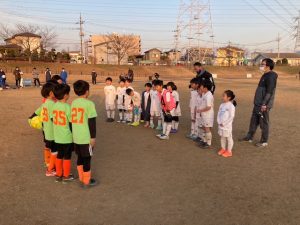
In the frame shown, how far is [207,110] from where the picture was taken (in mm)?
6879

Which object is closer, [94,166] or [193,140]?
[94,166]

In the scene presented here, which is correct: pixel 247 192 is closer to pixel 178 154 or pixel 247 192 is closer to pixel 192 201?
pixel 192 201

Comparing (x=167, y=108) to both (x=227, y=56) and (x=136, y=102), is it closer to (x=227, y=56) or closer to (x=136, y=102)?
(x=136, y=102)

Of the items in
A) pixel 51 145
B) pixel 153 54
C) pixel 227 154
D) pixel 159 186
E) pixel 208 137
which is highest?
pixel 153 54

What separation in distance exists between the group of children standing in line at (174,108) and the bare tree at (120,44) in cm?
5846

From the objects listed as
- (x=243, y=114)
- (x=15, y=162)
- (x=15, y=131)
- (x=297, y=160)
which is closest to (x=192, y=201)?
(x=297, y=160)

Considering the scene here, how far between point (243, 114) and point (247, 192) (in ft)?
25.2

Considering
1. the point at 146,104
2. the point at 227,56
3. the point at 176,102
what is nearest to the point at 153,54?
the point at 227,56

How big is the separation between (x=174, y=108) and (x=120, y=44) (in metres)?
63.4

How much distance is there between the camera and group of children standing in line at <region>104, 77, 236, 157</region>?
649cm

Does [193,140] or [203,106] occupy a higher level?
[203,106]

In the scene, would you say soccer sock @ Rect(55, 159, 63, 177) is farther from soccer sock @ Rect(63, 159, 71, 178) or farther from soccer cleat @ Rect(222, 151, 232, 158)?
soccer cleat @ Rect(222, 151, 232, 158)

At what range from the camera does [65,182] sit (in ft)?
16.5

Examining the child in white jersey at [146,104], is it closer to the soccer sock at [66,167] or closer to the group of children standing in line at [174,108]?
the group of children standing in line at [174,108]
